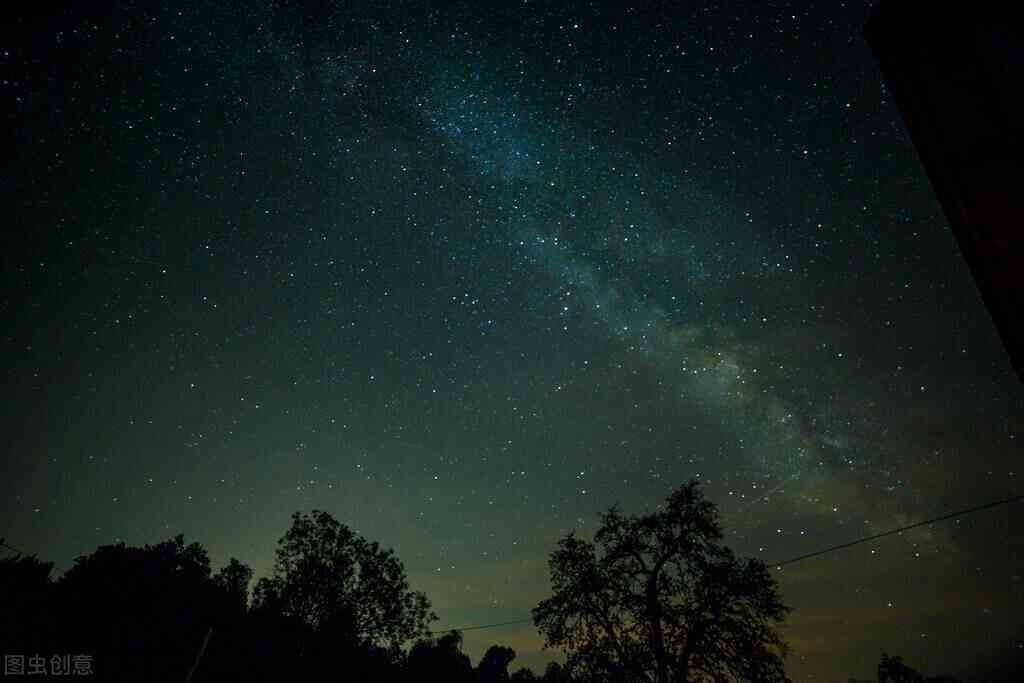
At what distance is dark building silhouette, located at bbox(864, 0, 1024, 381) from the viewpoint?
140 centimetres

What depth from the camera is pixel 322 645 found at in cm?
2719

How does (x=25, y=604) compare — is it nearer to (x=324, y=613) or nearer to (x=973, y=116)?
(x=324, y=613)

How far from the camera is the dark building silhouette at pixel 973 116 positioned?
4.60 ft

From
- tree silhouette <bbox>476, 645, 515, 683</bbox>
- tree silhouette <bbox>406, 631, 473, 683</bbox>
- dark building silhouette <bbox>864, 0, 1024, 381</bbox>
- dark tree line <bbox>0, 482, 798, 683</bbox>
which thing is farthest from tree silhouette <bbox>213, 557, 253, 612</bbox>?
dark building silhouette <bbox>864, 0, 1024, 381</bbox>

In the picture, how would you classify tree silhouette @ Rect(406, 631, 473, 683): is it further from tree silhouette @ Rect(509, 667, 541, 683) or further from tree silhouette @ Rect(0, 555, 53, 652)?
tree silhouette @ Rect(0, 555, 53, 652)

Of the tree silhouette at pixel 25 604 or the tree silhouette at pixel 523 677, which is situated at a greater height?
the tree silhouette at pixel 25 604

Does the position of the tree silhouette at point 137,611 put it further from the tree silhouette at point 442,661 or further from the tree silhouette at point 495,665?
the tree silhouette at point 495,665

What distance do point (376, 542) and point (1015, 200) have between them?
3287cm

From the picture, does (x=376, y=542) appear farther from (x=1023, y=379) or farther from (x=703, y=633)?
(x=1023, y=379)

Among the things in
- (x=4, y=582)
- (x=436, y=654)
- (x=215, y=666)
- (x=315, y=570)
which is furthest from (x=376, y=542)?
(x=436, y=654)

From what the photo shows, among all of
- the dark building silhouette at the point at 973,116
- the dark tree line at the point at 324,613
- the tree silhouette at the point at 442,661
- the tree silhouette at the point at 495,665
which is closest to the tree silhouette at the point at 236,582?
the dark tree line at the point at 324,613

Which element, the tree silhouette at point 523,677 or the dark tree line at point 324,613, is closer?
the dark tree line at point 324,613

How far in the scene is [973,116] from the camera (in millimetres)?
1632

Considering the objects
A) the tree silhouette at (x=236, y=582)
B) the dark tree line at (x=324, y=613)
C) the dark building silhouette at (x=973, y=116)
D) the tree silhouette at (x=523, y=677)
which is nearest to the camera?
the dark building silhouette at (x=973, y=116)
